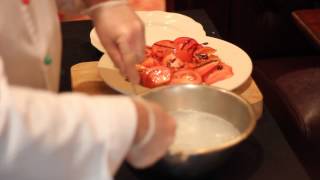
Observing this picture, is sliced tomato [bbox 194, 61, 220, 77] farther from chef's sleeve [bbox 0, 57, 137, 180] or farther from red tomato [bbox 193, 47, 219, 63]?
chef's sleeve [bbox 0, 57, 137, 180]

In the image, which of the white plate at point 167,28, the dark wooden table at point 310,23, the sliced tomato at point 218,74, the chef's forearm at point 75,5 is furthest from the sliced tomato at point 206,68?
the dark wooden table at point 310,23

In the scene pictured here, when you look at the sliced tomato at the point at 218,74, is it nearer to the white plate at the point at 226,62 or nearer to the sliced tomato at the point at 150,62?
the white plate at the point at 226,62

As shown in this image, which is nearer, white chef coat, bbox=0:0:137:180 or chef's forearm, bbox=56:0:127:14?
white chef coat, bbox=0:0:137:180

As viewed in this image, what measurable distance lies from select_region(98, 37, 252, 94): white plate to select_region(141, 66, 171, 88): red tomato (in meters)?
0.01

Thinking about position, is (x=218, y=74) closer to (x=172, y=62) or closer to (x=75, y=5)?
(x=172, y=62)

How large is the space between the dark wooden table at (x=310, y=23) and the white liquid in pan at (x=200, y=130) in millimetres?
480

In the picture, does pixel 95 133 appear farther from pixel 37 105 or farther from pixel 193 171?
pixel 193 171

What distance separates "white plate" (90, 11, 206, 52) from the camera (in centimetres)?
114

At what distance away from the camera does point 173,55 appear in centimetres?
104

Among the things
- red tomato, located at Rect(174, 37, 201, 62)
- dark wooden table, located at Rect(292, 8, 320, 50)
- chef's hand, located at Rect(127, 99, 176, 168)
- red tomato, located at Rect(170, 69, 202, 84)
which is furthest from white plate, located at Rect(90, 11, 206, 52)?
chef's hand, located at Rect(127, 99, 176, 168)

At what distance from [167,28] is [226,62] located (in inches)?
7.8

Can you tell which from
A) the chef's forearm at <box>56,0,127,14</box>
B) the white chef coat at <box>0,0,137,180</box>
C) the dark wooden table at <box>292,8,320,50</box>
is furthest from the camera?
the dark wooden table at <box>292,8,320,50</box>

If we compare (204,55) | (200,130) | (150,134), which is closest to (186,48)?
(204,55)

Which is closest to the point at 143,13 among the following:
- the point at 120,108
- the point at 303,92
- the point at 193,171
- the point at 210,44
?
the point at 210,44
